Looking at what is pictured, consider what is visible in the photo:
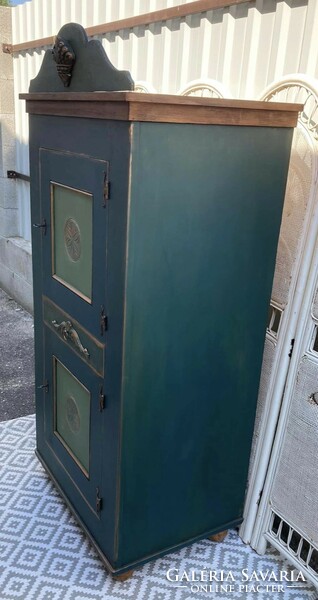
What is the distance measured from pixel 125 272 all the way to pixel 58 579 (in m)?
1.34

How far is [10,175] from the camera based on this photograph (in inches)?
193

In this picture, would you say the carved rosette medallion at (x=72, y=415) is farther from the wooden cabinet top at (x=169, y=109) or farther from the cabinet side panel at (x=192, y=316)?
the wooden cabinet top at (x=169, y=109)

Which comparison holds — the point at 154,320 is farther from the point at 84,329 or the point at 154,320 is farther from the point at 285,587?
the point at 285,587

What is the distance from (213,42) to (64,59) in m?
0.95

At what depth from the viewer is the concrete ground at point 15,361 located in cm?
336

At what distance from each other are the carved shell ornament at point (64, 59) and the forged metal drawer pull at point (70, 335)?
89 cm

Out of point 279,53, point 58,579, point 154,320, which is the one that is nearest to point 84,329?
point 154,320

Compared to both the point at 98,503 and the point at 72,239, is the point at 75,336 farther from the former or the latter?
the point at 98,503

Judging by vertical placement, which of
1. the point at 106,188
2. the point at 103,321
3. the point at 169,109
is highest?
the point at 169,109

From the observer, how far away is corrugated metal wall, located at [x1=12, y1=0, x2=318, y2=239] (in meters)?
1.95

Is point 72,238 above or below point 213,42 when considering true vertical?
below

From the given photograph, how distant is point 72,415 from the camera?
7.25ft

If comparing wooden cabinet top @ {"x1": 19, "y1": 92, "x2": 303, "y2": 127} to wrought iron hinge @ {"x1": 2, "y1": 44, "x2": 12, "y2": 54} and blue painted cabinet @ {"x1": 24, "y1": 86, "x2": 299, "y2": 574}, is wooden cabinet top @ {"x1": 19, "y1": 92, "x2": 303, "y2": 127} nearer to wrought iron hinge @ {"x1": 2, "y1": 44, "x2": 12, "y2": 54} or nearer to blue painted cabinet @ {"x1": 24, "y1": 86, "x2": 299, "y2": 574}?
blue painted cabinet @ {"x1": 24, "y1": 86, "x2": 299, "y2": 574}

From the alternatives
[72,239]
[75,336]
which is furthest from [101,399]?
[72,239]
